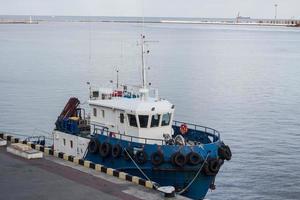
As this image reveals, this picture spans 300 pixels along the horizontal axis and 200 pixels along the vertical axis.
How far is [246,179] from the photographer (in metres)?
33.2

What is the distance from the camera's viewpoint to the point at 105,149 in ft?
86.3

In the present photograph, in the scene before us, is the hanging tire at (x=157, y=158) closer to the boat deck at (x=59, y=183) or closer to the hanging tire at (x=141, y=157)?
the hanging tire at (x=141, y=157)

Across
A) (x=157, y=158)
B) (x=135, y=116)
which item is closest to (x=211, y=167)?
(x=157, y=158)

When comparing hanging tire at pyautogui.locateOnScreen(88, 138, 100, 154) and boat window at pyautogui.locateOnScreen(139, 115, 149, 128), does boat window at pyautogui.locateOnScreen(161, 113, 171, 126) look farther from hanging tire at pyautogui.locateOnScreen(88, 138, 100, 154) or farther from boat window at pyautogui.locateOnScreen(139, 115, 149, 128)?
hanging tire at pyautogui.locateOnScreen(88, 138, 100, 154)

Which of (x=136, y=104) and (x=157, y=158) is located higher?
(x=136, y=104)

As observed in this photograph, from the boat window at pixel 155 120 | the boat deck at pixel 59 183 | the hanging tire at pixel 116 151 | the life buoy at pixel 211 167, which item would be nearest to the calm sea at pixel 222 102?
the life buoy at pixel 211 167

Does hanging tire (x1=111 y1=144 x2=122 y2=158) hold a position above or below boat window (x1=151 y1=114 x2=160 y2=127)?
below

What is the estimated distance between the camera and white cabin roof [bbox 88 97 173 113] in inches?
1027

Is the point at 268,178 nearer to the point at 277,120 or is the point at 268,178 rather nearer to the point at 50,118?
the point at 277,120

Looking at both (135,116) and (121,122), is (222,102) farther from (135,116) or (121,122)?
(135,116)

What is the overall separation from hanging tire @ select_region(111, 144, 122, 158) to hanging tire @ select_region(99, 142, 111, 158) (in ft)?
1.17

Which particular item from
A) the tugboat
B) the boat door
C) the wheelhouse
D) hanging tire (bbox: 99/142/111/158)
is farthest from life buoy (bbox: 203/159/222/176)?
hanging tire (bbox: 99/142/111/158)

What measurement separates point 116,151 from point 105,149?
0.82 m

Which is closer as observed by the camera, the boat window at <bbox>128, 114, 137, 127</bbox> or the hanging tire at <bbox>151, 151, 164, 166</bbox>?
the hanging tire at <bbox>151, 151, 164, 166</bbox>
